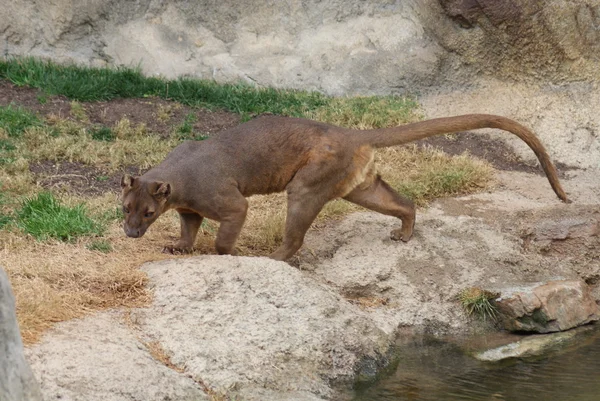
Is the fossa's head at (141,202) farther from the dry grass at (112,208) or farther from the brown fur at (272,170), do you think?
the dry grass at (112,208)

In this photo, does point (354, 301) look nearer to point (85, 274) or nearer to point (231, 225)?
point (231, 225)

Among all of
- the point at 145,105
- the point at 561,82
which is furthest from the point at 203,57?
the point at 561,82

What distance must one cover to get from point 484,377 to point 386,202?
2225 mm

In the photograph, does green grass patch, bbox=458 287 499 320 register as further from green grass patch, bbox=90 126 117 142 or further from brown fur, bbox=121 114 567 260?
green grass patch, bbox=90 126 117 142

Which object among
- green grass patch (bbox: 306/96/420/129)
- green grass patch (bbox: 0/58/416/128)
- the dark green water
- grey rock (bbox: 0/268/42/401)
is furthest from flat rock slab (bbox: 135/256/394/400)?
green grass patch (bbox: 0/58/416/128)

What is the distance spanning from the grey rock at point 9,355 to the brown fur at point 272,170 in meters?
2.99

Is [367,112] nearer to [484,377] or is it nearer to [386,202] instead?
[386,202]

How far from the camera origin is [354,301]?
25.5ft

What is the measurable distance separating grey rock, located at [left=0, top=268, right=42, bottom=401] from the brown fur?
9.80 ft

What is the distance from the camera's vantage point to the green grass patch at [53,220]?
802cm

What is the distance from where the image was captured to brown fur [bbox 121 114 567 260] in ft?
25.2

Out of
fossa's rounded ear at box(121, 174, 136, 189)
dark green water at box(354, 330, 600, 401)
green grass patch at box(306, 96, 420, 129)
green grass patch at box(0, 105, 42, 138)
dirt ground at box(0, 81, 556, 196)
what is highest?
green grass patch at box(306, 96, 420, 129)

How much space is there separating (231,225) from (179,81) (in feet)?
17.9

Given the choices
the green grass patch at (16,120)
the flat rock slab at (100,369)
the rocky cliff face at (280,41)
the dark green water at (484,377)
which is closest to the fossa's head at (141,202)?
the flat rock slab at (100,369)
